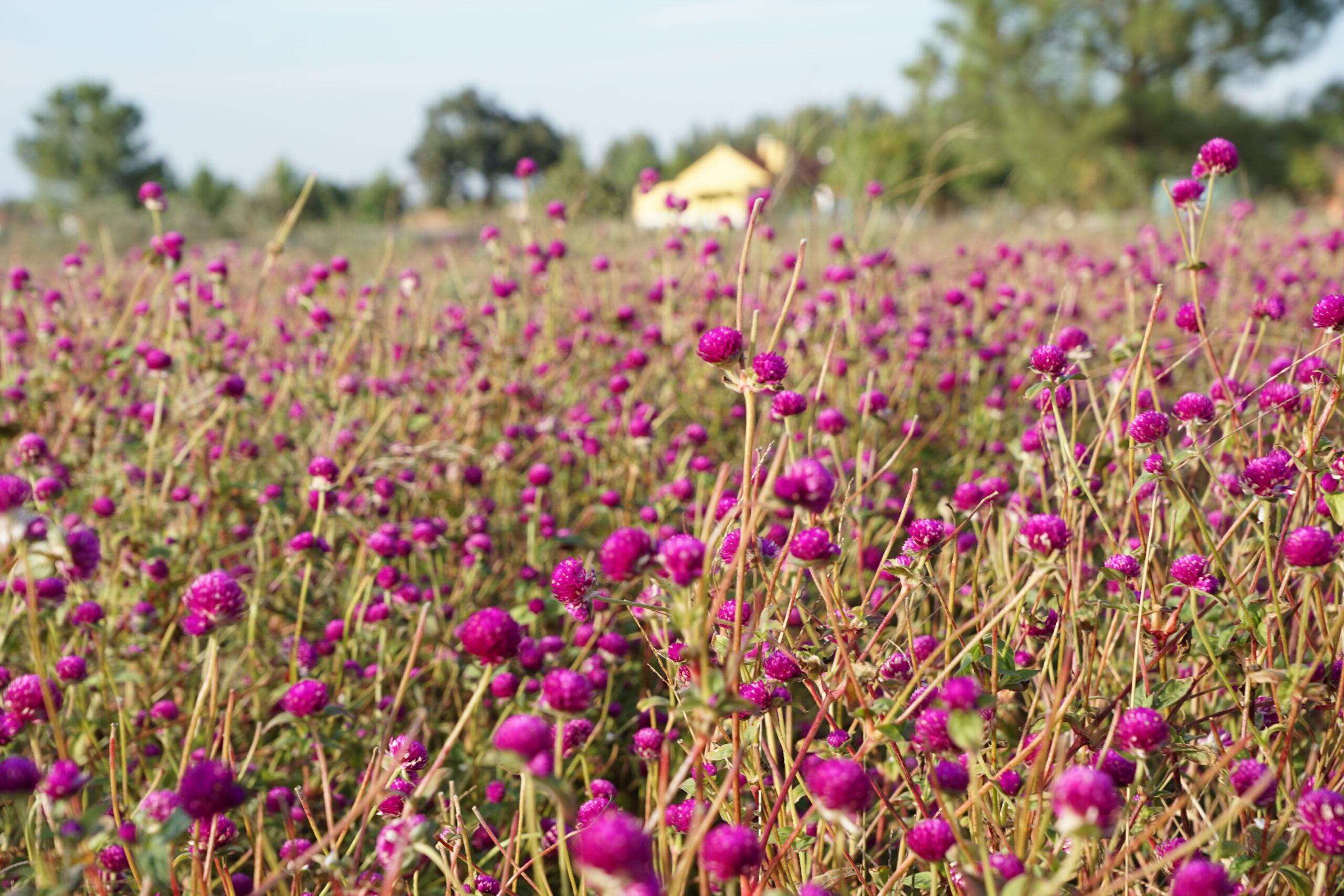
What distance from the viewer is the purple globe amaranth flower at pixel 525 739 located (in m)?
0.79

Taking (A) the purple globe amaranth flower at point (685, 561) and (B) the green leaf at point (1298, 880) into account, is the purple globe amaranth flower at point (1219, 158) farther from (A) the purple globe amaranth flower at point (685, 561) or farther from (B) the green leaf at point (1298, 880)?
(A) the purple globe amaranth flower at point (685, 561)

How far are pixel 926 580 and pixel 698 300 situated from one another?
3.03 m

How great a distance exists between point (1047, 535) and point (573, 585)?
59 cm

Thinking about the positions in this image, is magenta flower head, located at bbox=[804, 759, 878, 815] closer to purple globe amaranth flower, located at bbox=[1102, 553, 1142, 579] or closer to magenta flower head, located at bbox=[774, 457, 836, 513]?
magenta flower head, located at bbox=[774, 457, 836, 513]

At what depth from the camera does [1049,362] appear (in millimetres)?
1376

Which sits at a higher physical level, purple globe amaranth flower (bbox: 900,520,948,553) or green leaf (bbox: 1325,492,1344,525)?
green leaf (bbox: 1325,492,1344,525)

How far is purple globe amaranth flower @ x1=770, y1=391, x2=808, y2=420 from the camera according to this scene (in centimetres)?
125

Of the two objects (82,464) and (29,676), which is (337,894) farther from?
(82,464)

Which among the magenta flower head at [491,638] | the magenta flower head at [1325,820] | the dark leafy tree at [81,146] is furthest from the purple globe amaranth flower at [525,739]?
the dark leafy tree at [81,146]

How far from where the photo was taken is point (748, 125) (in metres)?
69.9

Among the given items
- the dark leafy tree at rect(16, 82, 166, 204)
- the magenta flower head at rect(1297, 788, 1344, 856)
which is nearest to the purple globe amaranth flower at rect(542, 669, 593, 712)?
the magenta flower head at rect(1297, 788, 1344, 856)

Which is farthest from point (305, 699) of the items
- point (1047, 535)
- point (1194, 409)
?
point (1194, 409)

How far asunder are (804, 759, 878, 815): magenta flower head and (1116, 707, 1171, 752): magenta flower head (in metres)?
0.34

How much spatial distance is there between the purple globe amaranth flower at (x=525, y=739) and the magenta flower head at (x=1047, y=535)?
661 mm
